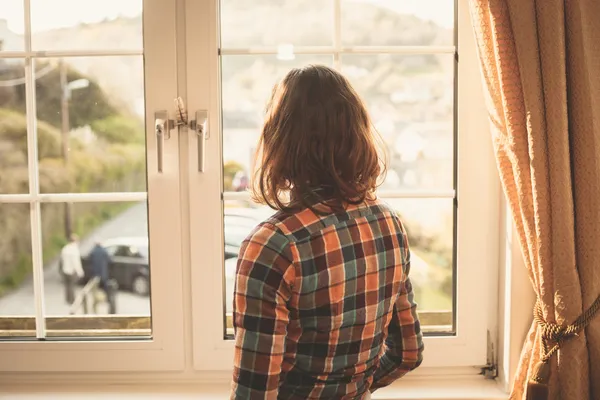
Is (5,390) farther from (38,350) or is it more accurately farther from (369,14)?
(369,14)

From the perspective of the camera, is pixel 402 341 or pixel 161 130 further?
pixel 161 130

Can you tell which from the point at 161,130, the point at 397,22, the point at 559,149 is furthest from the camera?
the point at 397,22

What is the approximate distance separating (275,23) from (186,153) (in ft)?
1.36

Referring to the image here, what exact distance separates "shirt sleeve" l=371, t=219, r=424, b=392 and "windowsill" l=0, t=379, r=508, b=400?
0.45 m

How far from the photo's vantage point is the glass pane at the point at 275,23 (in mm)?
1819

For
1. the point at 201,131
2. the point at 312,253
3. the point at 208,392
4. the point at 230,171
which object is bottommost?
the point at 208,392

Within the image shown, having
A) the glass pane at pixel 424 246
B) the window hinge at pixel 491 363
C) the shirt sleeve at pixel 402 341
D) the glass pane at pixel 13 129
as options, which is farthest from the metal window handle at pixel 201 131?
the window hinge at pixel 491 363

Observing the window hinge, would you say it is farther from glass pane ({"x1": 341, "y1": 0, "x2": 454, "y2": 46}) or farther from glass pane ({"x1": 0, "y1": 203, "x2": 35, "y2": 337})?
glass pane ({"x1": 0, "y1": 203, "x2": 35, "y2": 337})

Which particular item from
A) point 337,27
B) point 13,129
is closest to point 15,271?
point 13,129

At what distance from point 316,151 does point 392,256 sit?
24 cm

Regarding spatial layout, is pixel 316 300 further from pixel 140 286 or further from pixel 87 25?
pixel 87 25

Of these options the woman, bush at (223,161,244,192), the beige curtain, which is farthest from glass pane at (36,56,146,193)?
the beige curtain

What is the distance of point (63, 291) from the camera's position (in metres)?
1.90

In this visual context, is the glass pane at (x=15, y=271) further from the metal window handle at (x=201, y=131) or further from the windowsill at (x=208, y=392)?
the metal window handle at (x=201, y=131)
